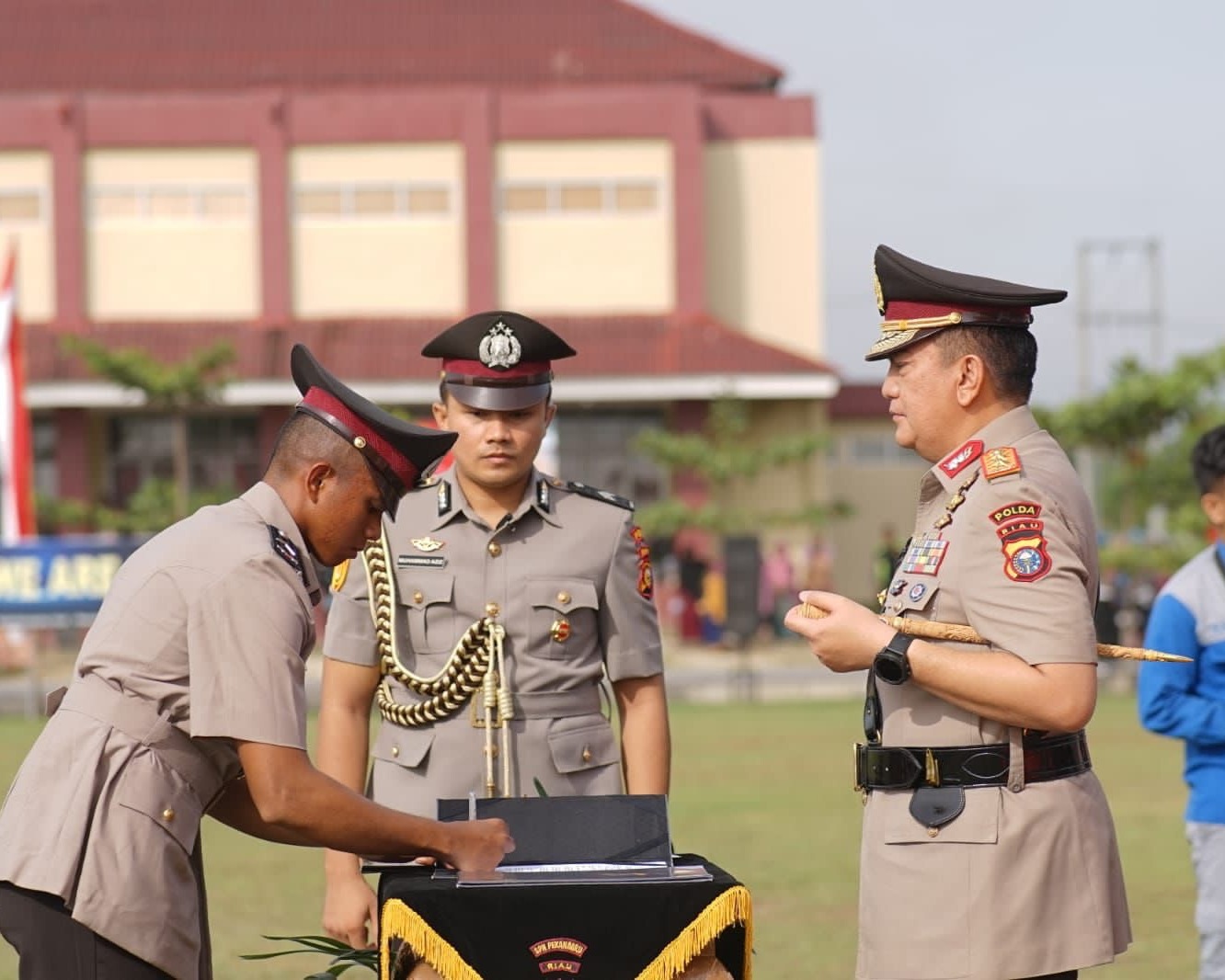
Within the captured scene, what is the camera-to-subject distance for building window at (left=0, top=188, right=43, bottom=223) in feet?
120

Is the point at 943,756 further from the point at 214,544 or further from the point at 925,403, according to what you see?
the point at 214,544

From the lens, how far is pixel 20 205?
1446 inches

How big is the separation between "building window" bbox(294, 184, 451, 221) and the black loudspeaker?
1180 centimetres

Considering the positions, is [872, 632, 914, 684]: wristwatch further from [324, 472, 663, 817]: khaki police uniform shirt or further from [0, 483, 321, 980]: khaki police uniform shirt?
[324, 472, 663, 817]: khaki police uniform shirt

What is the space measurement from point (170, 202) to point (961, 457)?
3454 cm

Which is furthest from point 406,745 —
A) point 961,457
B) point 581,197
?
point 581,197

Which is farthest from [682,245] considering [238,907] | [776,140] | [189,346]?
[238,907]

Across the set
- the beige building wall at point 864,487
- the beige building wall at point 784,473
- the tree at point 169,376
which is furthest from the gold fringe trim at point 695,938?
the beige building wall at point 864,487

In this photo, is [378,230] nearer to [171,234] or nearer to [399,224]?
[399,224]

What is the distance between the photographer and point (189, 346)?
120 feet

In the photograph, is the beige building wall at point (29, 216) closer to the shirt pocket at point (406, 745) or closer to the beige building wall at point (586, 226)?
the beige building wall at point (586, 226)

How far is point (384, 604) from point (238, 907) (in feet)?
16.3

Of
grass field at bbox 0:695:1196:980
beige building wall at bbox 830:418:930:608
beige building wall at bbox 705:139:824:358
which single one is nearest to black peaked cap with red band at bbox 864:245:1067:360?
grass field at bbox 0:695:1196:980

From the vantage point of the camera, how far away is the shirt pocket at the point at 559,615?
5.10m
